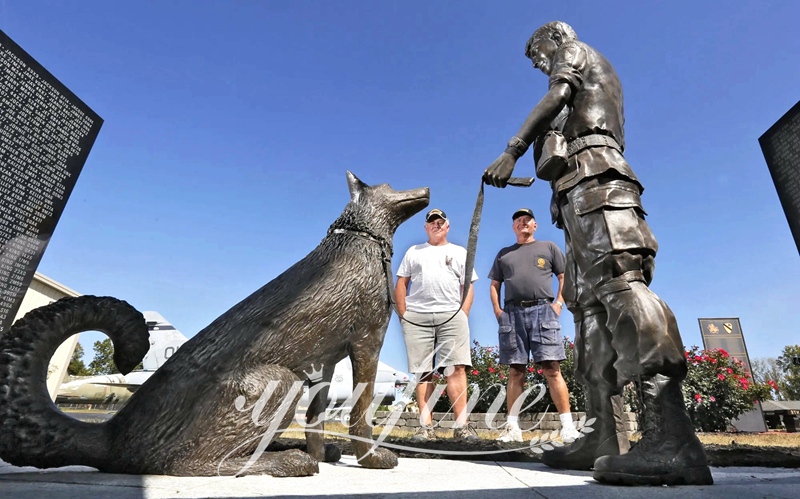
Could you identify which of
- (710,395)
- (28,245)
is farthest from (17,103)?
(710,395)

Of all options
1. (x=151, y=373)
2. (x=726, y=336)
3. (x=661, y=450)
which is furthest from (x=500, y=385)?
(x=151, y=373)

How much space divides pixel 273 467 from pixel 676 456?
1.88 metres

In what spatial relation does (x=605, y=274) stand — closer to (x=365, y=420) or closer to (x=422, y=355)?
(x=365, y=420)

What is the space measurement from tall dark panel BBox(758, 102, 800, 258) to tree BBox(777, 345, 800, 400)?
166 ft

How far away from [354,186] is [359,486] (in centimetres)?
189

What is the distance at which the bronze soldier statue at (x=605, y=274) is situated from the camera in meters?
2.10

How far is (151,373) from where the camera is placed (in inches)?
747

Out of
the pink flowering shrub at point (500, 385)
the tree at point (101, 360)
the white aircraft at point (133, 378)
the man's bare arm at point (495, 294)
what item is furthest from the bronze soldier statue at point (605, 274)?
the tree at point (101, 360)

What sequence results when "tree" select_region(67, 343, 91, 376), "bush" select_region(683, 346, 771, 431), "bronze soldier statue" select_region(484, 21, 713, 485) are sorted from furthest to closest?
"tree" select_region(67, 343, 91, 376), "bush" select_region(683, 346, 771, 431), "bronze soldier statue" select_region(484, 21, 713, 485)

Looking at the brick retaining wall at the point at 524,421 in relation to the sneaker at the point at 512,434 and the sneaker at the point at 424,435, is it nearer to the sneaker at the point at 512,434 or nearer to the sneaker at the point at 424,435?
the sneaker at the point at 424,435

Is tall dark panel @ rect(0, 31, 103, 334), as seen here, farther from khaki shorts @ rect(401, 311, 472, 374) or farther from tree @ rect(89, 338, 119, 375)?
tree @ rect(89, 338, 119, 375)

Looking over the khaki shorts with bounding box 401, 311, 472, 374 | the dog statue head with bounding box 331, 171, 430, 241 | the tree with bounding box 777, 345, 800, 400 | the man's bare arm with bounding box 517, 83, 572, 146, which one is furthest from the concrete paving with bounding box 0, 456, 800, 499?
the tree with bounding box 777, 345, 800, 400

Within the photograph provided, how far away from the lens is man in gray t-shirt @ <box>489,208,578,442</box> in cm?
490

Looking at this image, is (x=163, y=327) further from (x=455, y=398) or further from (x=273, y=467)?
(x=273, y=467)
